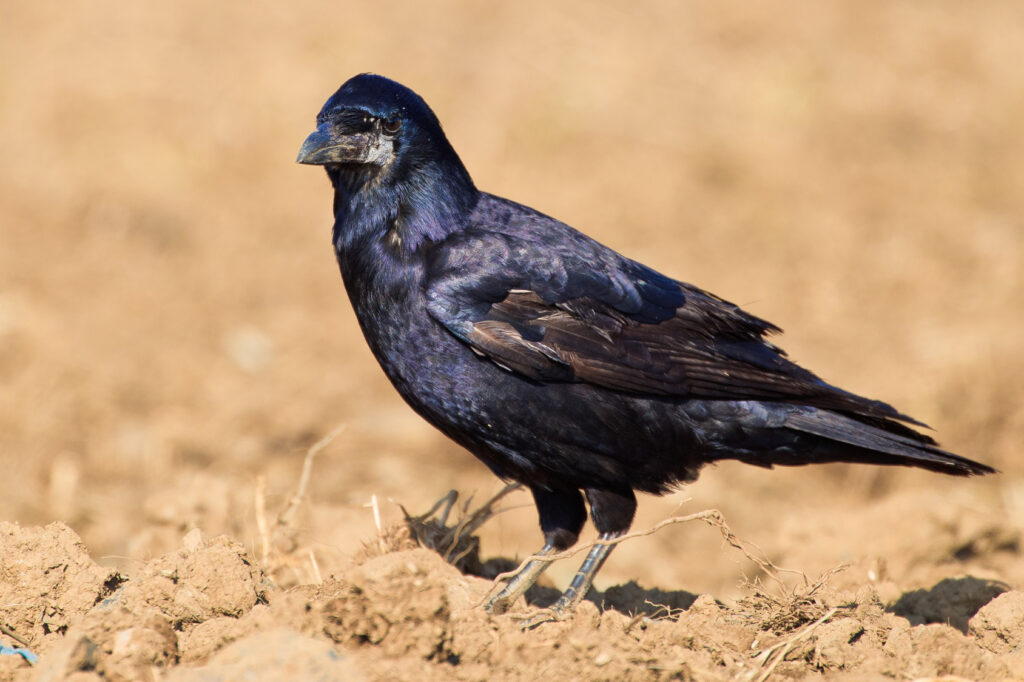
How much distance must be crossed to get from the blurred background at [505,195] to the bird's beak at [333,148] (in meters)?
1.73

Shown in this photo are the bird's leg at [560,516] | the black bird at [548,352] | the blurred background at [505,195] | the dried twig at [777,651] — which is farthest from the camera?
the blurred background at [505,195]

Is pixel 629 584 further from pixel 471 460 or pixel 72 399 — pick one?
pixel 72 399

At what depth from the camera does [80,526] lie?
6.42 meters

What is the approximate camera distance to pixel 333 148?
485cm

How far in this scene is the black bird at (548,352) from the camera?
15.5ft

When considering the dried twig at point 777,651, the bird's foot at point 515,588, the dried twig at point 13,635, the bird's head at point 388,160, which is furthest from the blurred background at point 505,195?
the dried twig at point 777,651

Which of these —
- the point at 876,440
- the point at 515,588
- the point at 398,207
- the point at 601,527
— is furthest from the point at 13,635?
the point at 876,440

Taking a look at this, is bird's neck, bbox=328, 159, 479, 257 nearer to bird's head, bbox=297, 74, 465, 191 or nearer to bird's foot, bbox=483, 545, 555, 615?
bird's head, bbox=297, 74, 465, 191

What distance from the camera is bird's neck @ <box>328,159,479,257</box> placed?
4.89 meters

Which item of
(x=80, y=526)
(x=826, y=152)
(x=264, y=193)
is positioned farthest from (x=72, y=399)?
(x=826, y=152)

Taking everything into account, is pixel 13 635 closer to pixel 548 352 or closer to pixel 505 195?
pixel 548 352

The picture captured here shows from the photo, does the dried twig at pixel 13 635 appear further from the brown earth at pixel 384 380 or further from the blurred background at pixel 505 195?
the blurred background at pixel 505 195

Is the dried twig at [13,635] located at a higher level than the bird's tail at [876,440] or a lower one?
lower

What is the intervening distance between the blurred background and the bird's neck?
147 centimetres
